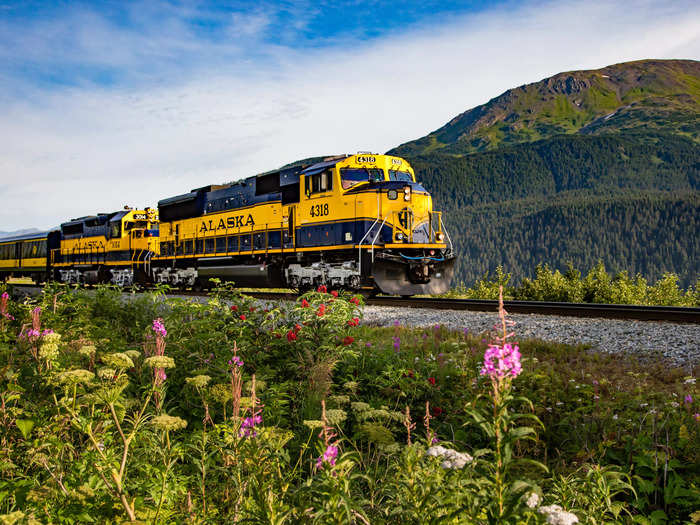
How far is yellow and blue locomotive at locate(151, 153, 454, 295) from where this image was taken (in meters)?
14.8

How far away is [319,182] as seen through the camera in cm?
1620

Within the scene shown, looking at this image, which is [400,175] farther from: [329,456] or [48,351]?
[329,456]

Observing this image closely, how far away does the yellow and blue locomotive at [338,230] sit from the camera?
14.8m

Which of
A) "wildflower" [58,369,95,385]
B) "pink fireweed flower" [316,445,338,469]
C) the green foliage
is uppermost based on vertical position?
"wildflower" [58,369,95,385]

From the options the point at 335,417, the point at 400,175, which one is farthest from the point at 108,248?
the point at 335,417

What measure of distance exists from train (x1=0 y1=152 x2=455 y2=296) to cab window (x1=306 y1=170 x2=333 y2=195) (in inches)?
1.2

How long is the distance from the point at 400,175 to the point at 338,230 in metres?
2.95

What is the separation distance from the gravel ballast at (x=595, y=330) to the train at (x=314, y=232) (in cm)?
317

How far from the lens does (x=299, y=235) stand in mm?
16672

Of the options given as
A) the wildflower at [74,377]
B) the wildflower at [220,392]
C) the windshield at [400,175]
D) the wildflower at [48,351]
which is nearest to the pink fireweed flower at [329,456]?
the wildflower at [74,377]

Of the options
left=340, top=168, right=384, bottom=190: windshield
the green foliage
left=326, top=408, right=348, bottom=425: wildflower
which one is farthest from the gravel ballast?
the green foliage

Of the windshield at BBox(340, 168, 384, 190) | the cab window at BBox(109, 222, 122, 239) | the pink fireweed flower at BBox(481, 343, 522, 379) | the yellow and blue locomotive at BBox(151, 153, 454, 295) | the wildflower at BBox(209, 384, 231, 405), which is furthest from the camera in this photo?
the cab window at BBox(109, 222, 122, 239)

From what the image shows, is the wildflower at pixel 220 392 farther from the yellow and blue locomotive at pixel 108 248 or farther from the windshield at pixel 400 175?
the yellow and blue locomotive at pixel 108 248

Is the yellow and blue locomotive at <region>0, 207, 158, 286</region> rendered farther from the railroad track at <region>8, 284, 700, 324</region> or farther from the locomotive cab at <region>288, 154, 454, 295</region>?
the railroad track at <region>8, 284, 700, 324</region>
